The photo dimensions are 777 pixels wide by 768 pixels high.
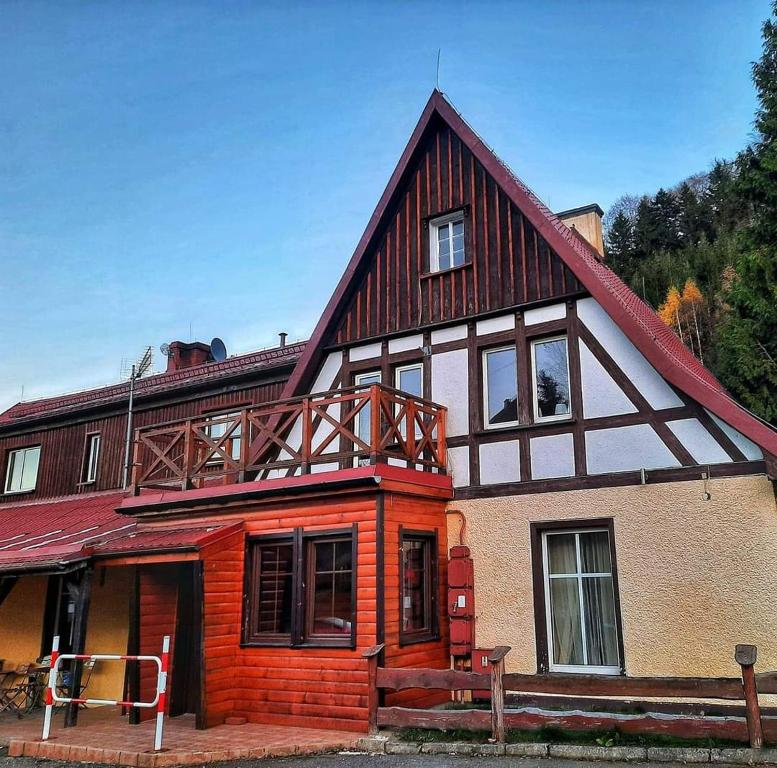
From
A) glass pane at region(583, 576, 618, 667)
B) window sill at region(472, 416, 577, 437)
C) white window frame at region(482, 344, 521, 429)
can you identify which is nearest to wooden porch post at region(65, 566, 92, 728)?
window sill at region(472, 416, 577, 437)

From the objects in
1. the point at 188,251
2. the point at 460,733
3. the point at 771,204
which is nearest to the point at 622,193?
the point at 771,204

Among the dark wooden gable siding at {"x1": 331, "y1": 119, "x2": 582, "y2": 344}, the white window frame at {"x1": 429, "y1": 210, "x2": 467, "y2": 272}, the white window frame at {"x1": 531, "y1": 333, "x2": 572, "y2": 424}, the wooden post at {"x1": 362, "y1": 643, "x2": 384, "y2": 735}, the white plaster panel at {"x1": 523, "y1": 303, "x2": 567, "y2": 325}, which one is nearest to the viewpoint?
the wooden post at {"x1": 362, "y1": 643, "x2": 384, "y2": 735}

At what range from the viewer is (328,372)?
13203 mm

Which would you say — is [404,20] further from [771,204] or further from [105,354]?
[105,354]

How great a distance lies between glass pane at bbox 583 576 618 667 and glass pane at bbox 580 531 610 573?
0.13 m

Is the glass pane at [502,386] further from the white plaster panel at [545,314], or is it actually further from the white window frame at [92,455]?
the white window frame at [92,455]

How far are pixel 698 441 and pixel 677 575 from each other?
1.69 metres

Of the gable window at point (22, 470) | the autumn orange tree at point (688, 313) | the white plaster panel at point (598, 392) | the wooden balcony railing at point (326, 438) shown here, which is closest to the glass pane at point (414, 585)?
the wooden balcony railing at point (326, 438)

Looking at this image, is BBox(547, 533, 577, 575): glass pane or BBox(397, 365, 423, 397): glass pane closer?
BBox(547, 533, 577, 575): glass pane

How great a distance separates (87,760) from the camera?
865 centimetres

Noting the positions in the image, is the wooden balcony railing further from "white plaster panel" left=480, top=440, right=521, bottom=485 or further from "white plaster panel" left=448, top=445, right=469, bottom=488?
"white plaster panel" left=480, top=440, right=521, bottom=485

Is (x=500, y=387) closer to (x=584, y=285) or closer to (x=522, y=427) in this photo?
(x=522, y=427)

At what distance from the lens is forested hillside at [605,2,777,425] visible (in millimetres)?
18453

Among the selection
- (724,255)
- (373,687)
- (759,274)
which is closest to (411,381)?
(373,687)
